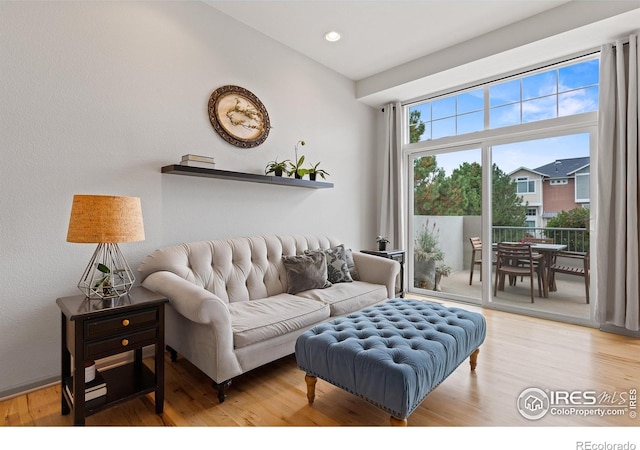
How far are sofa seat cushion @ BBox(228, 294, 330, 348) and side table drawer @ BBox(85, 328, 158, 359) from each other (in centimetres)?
45

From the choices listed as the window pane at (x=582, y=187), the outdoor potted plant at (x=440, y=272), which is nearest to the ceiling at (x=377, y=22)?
the window pane at (x=582, y=187)

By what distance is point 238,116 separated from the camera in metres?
3.08

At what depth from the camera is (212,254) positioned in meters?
2.62

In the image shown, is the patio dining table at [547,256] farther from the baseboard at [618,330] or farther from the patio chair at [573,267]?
the baseboard at [618,330]

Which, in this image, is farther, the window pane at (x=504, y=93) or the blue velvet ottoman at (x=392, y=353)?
the window pane at (x=504, y=93)

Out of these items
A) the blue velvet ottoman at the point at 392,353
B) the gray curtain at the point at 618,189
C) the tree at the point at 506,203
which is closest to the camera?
the blue velvet ottoman at the point at 392,353

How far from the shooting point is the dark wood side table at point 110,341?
158cm

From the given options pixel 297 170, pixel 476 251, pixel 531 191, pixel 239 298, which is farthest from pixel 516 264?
pixel 239 298

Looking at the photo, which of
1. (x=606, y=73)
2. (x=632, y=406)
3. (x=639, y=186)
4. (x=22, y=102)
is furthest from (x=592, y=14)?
(x=22, y=102)

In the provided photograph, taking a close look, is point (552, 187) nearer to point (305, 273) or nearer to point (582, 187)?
point (582, 187)

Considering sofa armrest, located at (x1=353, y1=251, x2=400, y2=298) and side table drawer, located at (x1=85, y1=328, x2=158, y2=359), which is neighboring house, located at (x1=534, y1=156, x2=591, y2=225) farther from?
side table drawer, located at (x1=85, y1=328, x2=158, y2=359)

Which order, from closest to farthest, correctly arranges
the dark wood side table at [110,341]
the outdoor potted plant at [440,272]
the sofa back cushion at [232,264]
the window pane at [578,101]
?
the dark wood side table at [110,341] < the sofa back cushion at [232,264] < the window pane at [578,101] < the outdoor potted plant at [440,272]

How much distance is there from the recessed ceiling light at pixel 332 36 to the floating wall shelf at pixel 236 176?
1.47 metres

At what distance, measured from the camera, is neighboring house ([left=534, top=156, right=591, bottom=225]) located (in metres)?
3.25
